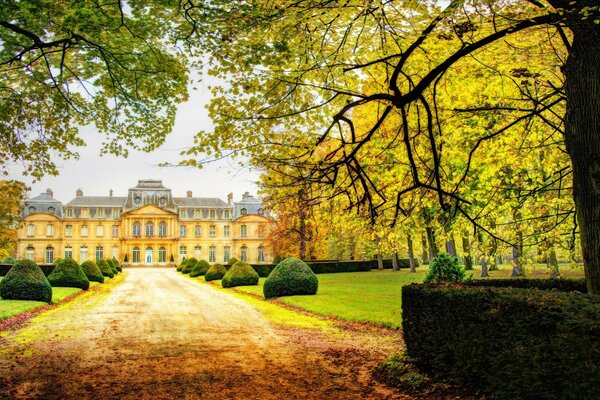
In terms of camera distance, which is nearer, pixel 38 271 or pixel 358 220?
pixel 358 220

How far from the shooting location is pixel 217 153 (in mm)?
6492

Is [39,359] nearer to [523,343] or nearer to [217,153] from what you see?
[217,153]

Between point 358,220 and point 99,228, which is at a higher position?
point 99,228

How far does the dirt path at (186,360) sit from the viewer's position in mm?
5535

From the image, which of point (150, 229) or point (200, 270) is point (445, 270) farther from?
point (150, 229)

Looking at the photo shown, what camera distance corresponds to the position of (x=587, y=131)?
5.36 metres

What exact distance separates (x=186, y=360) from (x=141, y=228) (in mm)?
65287

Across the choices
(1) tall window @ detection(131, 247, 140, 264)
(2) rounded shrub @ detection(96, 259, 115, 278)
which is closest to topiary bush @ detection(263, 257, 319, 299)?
(2) rounded shrub @ detection(96, 259, 115, 278)

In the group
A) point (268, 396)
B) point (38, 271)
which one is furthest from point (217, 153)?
point (38, 271)

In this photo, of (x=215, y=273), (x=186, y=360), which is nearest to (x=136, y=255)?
(x=215, y=273)

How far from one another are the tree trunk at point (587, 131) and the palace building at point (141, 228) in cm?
6027

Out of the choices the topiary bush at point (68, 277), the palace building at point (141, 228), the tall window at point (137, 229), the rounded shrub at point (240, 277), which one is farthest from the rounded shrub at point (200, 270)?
the tall window at point (137, 229)

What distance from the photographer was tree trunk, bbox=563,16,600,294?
17.1 feet

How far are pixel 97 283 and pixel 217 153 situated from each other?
25.4m
